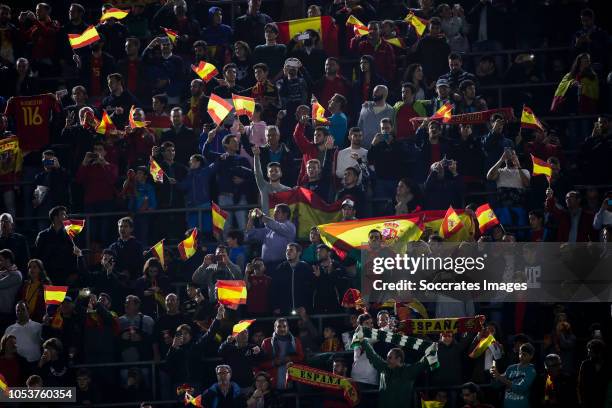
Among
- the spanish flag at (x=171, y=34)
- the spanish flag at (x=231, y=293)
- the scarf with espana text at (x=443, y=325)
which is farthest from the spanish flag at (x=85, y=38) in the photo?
the scarf with espana text at (x=443, y=325)

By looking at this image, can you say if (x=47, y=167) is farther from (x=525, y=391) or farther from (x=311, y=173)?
(x=525, y=391)

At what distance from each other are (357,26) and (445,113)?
2.65m

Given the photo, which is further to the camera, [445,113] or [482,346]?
[445,113]

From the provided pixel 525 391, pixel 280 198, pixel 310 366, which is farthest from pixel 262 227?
pixel 525 391

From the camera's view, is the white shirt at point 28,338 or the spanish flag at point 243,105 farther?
the spanish flag at point 243,105

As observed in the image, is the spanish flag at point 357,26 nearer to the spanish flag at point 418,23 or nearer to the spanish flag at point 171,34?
the spanish flag at point 418,23

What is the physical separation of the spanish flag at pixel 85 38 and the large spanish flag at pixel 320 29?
2.71 metres

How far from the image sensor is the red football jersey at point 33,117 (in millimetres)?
29281

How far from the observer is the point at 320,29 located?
29969mm

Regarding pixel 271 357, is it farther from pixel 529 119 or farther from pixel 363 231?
pixel 529 119

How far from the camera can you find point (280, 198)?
1077 inches

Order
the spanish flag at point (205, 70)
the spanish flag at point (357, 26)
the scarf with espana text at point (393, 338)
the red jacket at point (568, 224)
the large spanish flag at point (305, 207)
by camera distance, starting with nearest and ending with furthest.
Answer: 1. the scarf with espana text at point (393, 338)
2. the red jacket at point (568, 224)
3. the large spanish flag at point (305, 207)
4. the spanish flag at point (205, 70)
5. the spanish flag at point (357, 26)

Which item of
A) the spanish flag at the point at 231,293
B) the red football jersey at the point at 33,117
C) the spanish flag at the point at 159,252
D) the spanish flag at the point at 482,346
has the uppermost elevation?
the red football jersey at the point at 33,117

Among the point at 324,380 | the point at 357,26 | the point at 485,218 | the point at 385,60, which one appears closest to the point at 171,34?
the point at 357,26
